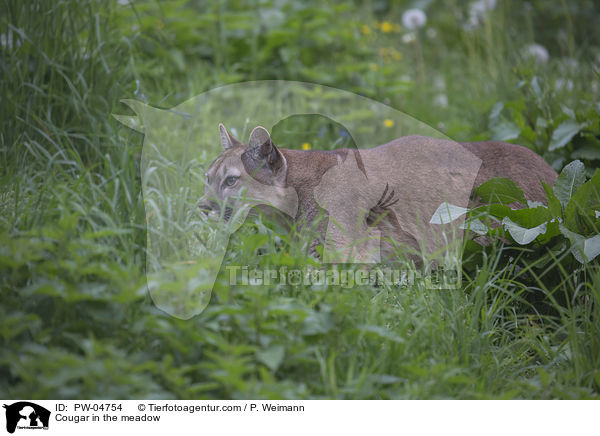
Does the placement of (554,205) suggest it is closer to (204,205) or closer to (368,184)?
(368,184)

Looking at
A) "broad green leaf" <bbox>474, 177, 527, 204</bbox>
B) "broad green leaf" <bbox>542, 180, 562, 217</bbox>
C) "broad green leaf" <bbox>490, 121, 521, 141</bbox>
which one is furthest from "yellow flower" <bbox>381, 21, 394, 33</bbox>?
"broad green leaf" <bbox>542, 180, 562, 217</bbox>

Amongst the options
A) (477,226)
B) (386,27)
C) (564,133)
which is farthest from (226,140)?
(386,27)

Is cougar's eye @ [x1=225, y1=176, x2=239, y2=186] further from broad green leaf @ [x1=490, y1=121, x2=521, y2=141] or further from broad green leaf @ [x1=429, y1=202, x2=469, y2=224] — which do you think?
broad green leaf @ [x1=490, y1=121, x2=521, y2=141]

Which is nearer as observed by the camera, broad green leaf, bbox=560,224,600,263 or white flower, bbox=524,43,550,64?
broad green leaf, bbox=560,224,600,263

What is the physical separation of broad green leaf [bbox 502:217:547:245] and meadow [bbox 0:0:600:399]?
0.04 ft

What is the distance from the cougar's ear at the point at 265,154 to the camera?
2.84 meters

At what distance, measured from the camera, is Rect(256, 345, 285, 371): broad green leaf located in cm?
192

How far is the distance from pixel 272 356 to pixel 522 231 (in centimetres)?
143
